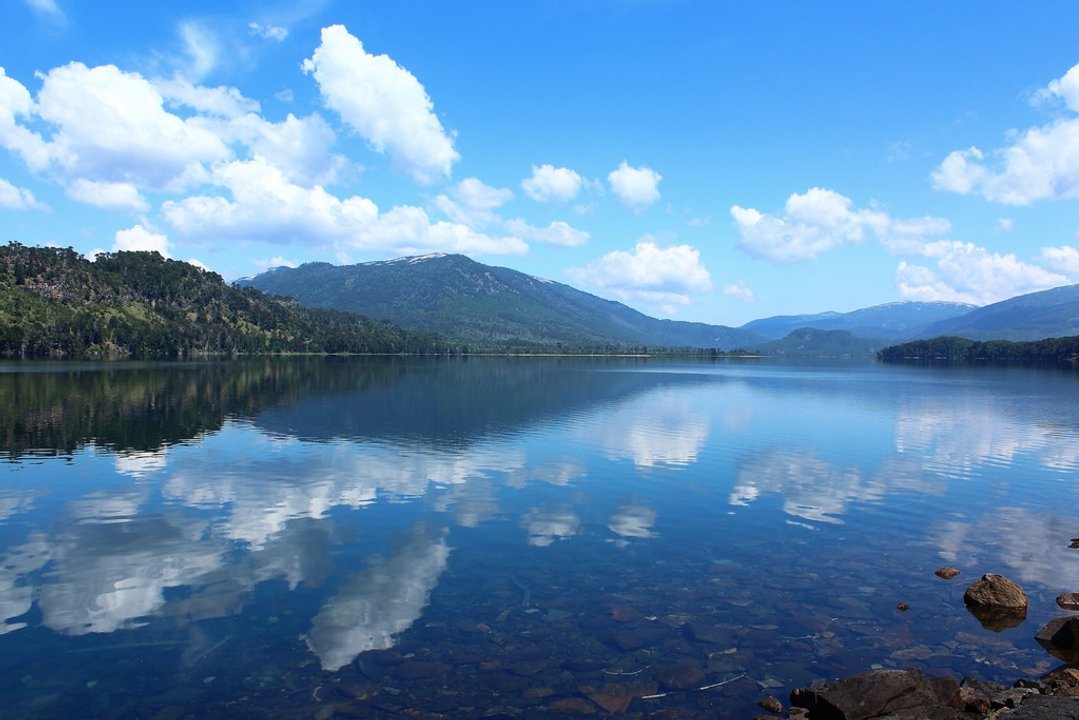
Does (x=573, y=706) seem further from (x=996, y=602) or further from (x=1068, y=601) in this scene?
(x=1068, y=601)

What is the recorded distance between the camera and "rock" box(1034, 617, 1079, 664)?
22.2 meters

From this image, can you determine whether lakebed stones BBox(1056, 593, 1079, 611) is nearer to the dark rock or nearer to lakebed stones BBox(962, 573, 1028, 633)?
lakebed stones BBox(962, 573, 1028, 633)

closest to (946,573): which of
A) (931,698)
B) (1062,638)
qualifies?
(1062,638)

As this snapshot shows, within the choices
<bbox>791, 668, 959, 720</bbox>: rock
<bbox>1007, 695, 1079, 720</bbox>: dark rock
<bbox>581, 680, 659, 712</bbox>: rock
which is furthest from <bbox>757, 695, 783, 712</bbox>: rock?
<bbox>1007, 695, 1079, 720</bbox>: dark rock

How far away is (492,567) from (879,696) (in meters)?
16.2

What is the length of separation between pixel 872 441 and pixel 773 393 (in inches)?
2806

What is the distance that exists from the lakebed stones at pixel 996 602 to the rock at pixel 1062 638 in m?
1.12

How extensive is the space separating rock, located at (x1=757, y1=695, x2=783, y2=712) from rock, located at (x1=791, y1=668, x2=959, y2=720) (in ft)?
1.97

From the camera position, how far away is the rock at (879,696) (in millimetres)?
17234

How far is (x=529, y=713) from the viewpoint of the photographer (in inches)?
704

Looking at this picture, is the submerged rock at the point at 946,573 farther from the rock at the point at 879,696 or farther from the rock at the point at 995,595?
the rock at the point at 879,696

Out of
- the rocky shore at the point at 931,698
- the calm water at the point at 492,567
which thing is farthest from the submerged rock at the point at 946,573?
the rocky shore at the point at 931,698

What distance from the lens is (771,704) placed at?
724 inches

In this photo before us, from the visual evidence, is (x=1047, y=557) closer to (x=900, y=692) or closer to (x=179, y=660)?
(x=900, y=692)
